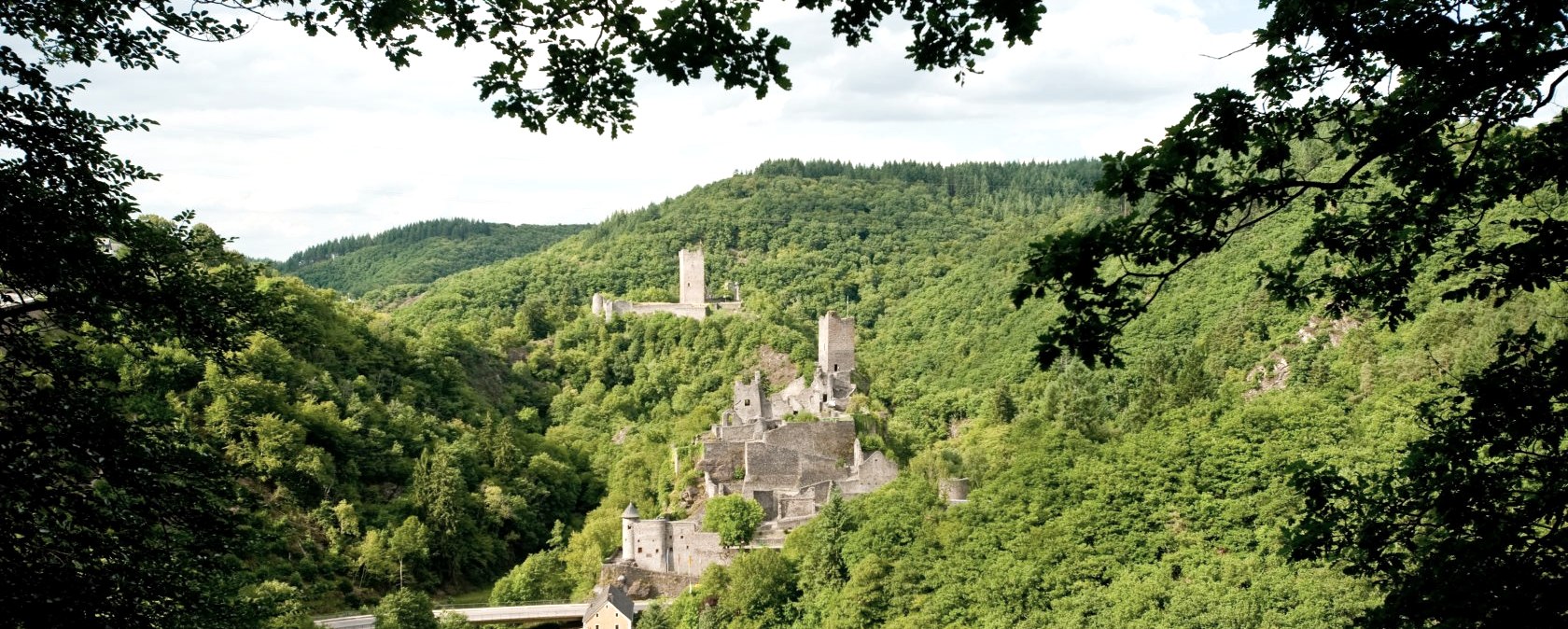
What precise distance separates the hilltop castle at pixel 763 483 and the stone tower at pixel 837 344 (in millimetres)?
7262

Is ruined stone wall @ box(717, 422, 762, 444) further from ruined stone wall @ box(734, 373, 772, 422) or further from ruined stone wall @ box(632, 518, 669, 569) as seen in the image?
ruined stone wall @ box(632, 518, 669, 569)

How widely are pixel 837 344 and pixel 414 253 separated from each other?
4802 inches

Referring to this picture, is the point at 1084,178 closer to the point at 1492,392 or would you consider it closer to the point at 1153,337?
the point at 1153,337

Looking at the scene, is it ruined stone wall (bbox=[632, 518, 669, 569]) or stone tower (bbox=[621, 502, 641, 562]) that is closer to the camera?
ruined stone wall (bbox=[632, 518, 669, 569])

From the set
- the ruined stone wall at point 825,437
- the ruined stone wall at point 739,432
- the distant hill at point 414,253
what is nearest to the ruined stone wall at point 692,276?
the ruined stone wall at point 739,432

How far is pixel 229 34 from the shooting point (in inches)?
340

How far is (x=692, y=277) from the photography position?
80312 millimetres

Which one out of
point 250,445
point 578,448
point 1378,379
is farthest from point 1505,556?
point 578,448

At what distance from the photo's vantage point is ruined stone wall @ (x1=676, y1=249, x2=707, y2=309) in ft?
261

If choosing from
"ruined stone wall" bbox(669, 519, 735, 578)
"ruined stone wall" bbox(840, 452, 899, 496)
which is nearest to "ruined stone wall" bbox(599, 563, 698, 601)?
"ruined stone wall" bbox(669, 519, 735, 578)

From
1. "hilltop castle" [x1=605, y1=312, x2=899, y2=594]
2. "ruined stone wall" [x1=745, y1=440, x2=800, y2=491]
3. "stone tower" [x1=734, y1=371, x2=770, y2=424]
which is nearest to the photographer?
"hilltop castle" [x1=605, y1=312, x2=899, y2=594]

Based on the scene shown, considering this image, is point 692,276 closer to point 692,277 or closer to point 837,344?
point 692,277

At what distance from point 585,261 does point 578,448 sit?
1916 inches

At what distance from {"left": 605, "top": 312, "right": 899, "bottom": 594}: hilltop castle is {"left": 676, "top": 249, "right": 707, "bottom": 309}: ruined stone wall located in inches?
1433
